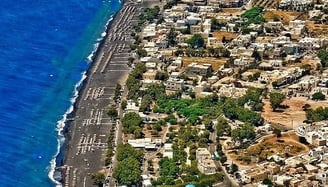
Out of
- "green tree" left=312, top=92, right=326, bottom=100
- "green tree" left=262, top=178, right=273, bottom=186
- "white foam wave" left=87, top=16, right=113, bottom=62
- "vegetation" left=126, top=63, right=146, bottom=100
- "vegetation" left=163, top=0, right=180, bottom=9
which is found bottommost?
"green tree" left=262, top=178, right=273, bottom=186

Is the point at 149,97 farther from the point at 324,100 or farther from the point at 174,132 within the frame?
the point at 324,100

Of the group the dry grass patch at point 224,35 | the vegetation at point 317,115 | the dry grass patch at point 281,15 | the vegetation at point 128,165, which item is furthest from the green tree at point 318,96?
the dry grass patch at point 281,15

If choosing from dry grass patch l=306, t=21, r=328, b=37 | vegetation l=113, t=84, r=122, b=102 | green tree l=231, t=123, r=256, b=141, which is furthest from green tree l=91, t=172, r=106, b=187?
dry grass patch l=306, t=21, r=328, b=37

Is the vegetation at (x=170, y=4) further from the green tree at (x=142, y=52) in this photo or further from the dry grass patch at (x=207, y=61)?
the dry grass patch at (x=207, y=61)

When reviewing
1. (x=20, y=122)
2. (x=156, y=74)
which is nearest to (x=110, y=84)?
(x=156, y=74)

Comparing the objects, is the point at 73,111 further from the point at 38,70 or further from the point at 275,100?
the point at 275,100

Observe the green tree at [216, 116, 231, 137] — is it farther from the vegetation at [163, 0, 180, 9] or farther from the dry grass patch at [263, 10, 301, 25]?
the vegetation at [163, 0, 180, 9]
